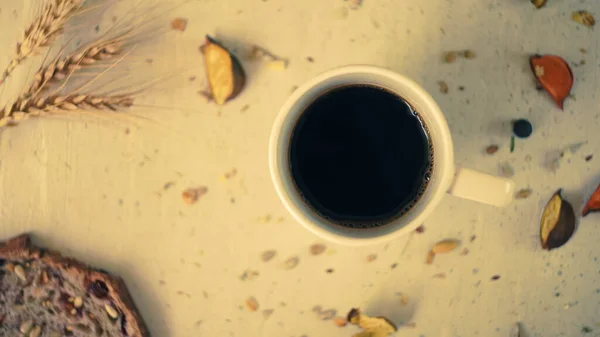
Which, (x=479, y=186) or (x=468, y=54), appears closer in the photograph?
(x=479, y=186)

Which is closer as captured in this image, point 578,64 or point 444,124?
point 444,124

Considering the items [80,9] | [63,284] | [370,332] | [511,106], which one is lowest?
[370,332]

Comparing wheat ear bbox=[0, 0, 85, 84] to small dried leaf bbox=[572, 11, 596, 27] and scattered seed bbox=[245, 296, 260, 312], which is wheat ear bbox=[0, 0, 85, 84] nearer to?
scattered seed bbox=[245, 296, 260, 312]

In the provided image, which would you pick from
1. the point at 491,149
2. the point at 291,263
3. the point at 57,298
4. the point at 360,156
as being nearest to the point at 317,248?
the point at 291,263

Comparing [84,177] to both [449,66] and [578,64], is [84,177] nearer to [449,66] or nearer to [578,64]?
[449,66]

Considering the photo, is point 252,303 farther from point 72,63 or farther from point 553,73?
point 553,73

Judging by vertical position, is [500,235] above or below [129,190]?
below

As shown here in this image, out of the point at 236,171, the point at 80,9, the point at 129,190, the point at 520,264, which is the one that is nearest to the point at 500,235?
the point at 520,264
